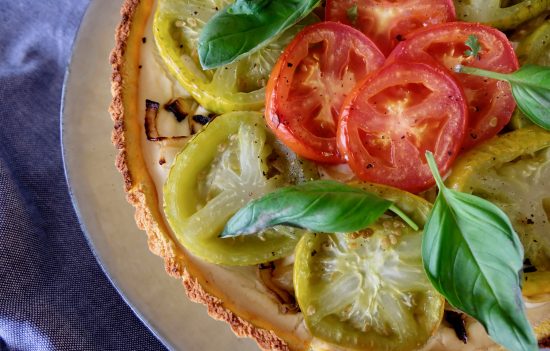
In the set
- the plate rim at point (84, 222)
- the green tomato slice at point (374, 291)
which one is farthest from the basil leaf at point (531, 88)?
the plate rim at point (84, 222)

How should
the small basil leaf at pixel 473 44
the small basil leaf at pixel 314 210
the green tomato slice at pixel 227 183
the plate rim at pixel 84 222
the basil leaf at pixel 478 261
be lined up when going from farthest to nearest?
the plate rim at pixel 84 222
the green tomato slice at pixel 227 183
the small basil leaf at pixel 473 44
the small basil leaf at pixel 314 210
the basil leaf at pixel 478 261

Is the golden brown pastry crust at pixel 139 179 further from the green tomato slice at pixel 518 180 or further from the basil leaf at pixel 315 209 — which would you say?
the green tomato slice at pixel 518 180

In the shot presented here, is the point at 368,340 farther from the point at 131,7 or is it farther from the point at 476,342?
the point at 131,7

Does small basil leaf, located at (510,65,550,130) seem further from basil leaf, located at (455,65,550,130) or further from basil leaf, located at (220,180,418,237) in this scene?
basil leaf, located at (220,180,418,237)

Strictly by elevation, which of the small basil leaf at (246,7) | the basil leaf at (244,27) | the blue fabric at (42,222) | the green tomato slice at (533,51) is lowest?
the blue fabric at (42,222)

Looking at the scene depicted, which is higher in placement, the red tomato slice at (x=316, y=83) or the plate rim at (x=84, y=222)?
the red tomato slice at (x=316, y=83)

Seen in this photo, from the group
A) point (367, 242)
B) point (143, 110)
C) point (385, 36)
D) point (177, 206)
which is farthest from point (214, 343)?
point (385, 36)
